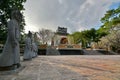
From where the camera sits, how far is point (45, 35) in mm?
51312

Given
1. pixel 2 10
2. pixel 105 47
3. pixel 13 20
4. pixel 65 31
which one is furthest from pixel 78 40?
pixel 13 20

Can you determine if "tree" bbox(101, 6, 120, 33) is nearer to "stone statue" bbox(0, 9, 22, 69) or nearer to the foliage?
the foliage

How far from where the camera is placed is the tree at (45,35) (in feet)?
167

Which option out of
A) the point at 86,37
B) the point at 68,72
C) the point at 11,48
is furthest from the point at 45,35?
the point at 68,72

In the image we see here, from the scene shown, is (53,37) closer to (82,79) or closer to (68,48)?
(68,48)

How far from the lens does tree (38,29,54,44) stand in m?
50.8

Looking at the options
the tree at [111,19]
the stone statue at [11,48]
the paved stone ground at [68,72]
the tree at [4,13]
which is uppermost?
the tree at [111,19]

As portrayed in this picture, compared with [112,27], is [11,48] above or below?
below

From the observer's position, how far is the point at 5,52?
19.2 ft

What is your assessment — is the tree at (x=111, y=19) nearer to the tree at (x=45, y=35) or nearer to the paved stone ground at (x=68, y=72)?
the tree at (x=45, y=35)

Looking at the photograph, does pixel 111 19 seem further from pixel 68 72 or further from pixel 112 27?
pixel 68 72

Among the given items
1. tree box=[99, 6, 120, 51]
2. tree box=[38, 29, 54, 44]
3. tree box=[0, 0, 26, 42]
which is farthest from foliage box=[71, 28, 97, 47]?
tree box=[0, 0, 26, 42]

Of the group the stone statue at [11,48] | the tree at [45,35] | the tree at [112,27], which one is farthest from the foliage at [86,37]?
the stone statue at [11,48]

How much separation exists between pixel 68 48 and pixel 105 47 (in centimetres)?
832
